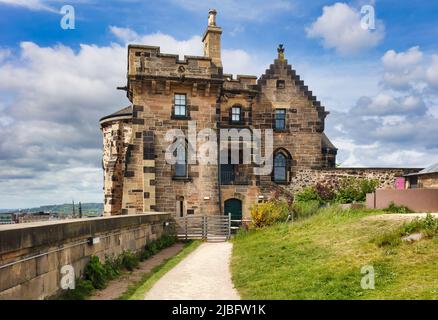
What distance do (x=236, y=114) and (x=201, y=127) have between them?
357cm

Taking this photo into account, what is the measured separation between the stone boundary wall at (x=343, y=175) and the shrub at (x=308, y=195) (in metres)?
0.74

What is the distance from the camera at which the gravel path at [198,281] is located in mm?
9977

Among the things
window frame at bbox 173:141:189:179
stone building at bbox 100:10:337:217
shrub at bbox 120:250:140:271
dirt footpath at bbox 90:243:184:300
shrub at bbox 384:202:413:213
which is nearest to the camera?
dirt footpath at bbox 90:243:184:300

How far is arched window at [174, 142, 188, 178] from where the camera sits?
2698cm

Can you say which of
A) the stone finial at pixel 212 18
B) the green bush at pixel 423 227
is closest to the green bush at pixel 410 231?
the green bush at pixel 423 227

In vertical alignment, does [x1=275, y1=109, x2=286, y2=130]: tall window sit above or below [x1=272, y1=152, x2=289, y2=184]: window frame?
above

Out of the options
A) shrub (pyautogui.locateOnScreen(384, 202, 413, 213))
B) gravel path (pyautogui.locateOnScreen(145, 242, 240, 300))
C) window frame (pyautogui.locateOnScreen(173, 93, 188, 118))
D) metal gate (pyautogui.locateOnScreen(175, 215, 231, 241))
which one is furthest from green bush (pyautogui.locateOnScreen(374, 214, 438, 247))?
window frame (pyautogui.locateOnScreen(173, 93, 188, 118))

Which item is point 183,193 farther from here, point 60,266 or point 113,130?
point 60,266

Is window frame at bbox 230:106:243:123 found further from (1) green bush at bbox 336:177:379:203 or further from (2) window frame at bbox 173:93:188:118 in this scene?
(1) green bush at bbox 336:177:379:203

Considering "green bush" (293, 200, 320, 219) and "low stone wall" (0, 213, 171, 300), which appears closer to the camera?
"low stone wall" (0, 213, 171, 300)

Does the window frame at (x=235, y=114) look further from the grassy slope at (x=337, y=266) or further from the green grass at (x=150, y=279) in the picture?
the grassy slope at (x=337, y=266)

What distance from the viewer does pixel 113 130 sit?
30.1 meters

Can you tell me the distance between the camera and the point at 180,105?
27.2 metres

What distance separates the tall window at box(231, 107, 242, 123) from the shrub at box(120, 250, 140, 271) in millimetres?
16533
